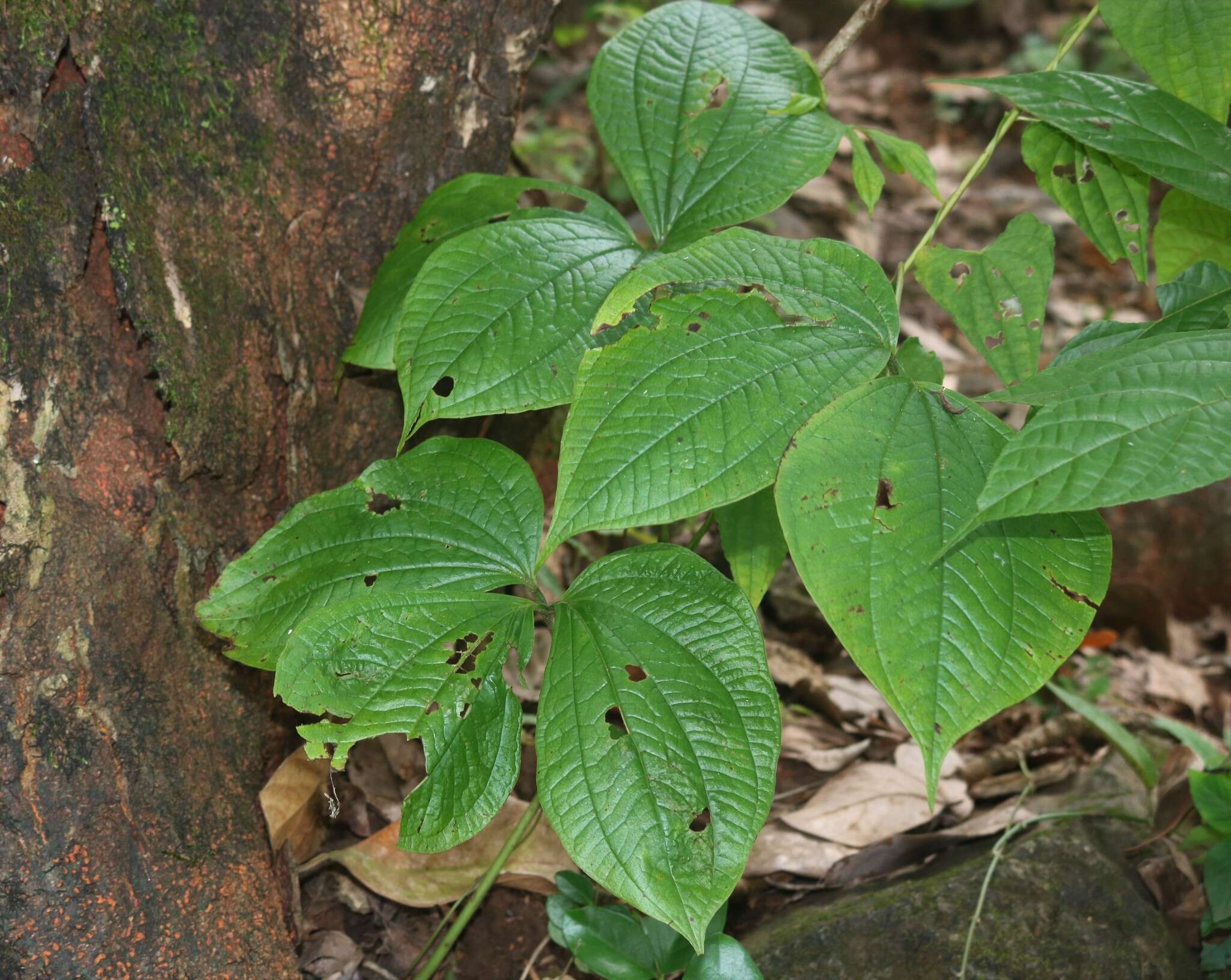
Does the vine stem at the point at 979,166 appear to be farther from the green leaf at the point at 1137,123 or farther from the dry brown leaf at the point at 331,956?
the dry brown leaf at the point at 331,956

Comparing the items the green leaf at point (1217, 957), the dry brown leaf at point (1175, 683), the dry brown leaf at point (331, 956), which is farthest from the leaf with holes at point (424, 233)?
the dry brown leaf at point (1175, 683)

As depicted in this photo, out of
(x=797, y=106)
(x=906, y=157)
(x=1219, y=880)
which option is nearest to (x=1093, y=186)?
(x=906, y=157)

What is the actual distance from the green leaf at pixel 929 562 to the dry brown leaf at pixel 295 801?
2.87ft

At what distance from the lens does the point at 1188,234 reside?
55.7 inches

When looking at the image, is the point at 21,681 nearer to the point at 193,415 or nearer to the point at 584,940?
the point at 193,415

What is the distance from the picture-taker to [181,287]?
1.36m

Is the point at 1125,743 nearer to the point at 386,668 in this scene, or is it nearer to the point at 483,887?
the point at 483,887

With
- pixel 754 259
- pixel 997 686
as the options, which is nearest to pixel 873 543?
pixel 997 686

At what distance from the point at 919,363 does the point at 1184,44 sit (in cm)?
50

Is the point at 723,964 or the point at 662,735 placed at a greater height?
the point at 662,735

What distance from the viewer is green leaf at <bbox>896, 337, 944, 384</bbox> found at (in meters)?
1.36

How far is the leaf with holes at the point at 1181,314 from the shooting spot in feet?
3.87

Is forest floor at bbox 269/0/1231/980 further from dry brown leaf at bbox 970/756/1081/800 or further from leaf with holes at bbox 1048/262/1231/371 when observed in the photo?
leaf with holes at bbox 1048/262/1231/371

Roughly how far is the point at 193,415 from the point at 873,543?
0.95 m
